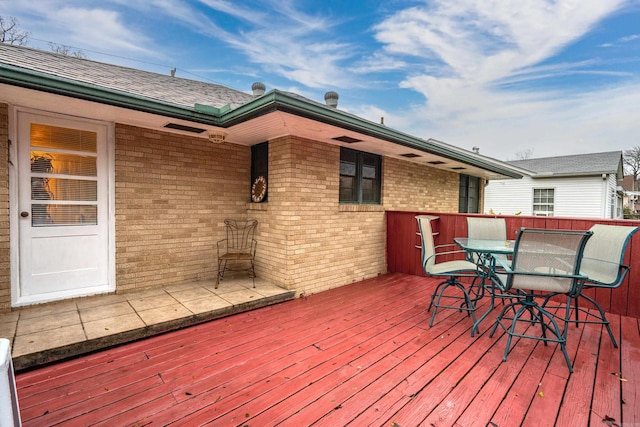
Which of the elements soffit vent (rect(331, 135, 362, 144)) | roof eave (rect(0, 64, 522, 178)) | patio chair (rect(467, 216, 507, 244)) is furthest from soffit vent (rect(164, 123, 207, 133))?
patio chair (rect(467, 216, 507, 244))

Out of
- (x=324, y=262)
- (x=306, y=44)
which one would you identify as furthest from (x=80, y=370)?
(x=306, y=44)

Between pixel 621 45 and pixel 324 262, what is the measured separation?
11.2m

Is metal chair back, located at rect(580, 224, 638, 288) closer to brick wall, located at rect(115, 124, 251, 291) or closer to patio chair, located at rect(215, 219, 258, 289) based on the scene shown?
patio chair, located at rect(215, 219, 258, 289)

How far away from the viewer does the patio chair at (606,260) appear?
2.55 meters

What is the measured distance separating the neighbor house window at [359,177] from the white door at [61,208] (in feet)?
10.9

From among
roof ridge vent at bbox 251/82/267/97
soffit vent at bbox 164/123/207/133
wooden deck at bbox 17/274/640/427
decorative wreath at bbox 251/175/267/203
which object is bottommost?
wooden deck at bbox 17/274/640/427

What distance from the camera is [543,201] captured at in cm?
1253

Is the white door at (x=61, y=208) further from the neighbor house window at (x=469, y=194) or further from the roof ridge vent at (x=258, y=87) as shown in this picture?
the neighbor house window at (x=469, y=194)

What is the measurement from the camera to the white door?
3.16 metres

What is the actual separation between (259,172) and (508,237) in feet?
13.1

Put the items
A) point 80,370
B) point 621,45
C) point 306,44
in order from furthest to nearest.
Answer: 1. point 621,45
2. point 306,44
3. point 80,370

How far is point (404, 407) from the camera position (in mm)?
1808

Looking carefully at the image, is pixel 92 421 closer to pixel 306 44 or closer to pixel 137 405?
pixel 137 405

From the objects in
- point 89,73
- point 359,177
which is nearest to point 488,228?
point 359,177
